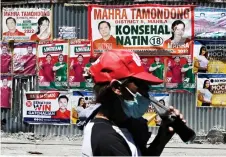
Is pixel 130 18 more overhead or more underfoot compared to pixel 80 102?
more overhead

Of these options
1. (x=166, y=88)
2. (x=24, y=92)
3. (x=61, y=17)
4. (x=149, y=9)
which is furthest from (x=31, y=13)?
(x=166, y=88)

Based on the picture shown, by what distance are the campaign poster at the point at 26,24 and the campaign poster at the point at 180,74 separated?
127 inches

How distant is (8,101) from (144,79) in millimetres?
10810

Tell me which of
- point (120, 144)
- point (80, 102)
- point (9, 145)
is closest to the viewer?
point (120, 144)

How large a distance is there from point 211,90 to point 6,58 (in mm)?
5376

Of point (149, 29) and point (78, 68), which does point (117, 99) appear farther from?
point (78, 68)

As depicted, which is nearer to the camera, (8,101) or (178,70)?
(178,70)

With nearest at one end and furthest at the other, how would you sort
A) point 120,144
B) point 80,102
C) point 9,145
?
point 120,144
point 9,145
point 80,102

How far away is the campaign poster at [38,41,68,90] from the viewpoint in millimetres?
11906

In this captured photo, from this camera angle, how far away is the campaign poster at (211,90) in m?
11.4

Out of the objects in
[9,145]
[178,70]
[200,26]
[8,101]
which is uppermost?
[200,26]

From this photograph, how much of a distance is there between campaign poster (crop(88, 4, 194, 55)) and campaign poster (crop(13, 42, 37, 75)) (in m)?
1.73

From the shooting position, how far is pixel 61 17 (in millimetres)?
11961

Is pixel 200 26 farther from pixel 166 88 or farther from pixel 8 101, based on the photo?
pixel 8 101
